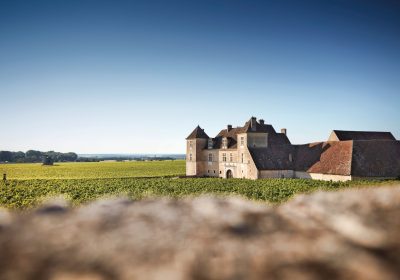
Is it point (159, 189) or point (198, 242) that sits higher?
point (198, 242)

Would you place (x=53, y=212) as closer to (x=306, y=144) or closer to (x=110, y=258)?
(x=110, y=258)

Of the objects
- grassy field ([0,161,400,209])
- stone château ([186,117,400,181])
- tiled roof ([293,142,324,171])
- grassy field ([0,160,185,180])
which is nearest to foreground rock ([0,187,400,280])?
grassy field ([0,161,400,209])

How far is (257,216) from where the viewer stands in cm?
210

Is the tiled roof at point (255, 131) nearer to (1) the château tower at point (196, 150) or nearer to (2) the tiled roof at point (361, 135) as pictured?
(1) the château tower at point (196, 150)

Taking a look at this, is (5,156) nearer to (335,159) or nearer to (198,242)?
(335,159)

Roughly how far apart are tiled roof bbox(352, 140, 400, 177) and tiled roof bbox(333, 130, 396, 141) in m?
9.84

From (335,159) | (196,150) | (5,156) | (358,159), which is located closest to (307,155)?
(335,159)

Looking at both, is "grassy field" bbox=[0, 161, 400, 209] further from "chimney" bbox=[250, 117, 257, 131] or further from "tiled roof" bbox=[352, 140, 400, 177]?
"chimney" bbox=[250, 117, 257, 131]

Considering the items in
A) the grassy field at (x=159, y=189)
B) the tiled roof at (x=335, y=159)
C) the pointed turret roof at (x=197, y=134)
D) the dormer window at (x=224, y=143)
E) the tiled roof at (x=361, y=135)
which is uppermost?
the pointed turret roof at (x=197, y=134)

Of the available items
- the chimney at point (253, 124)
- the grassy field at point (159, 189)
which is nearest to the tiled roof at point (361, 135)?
the chimney at point (253, 124)

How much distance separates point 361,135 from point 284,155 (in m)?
14.9

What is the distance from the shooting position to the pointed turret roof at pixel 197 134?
195 ft

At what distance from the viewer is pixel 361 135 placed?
175ft

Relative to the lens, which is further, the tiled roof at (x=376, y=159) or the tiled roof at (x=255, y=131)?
the tiled roof at (x=255, y=131)
